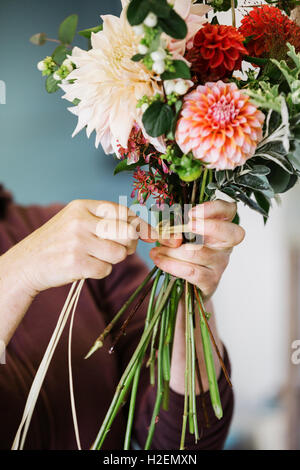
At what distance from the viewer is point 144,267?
3.59ft

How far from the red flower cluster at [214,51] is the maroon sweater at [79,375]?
0.54 metres

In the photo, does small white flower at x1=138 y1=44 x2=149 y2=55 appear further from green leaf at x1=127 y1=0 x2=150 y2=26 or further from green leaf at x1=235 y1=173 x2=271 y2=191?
green leaf at x1=235 y1=173 x2=271 y2=191

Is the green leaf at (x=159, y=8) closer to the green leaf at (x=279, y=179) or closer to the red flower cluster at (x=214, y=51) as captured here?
the red flower cluster at (x=214, y=51)

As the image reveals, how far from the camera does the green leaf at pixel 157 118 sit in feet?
1.73

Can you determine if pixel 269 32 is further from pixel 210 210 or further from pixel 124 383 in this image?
pixel 124 383

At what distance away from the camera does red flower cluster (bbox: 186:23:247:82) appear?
543mm

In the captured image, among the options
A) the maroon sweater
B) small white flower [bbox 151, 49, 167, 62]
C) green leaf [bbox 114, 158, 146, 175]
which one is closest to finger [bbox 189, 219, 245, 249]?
green leaf [bbox 114, 158, 146, 175]

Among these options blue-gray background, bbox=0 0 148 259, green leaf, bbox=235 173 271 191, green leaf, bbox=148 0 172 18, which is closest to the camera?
green leaf, bbox=148 0 172 18

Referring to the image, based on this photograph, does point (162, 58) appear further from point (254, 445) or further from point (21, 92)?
point (254, 445)

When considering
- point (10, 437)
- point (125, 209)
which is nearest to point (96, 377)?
point (10, 437)

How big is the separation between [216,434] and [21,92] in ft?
2.66

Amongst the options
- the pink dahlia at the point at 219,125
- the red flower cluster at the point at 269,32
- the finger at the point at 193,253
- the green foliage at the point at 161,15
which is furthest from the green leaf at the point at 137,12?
the finger at the point at 193,253

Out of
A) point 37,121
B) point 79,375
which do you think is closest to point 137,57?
point 37,121

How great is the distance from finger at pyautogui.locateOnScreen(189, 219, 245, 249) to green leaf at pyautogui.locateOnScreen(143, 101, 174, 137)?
155 millimetres
